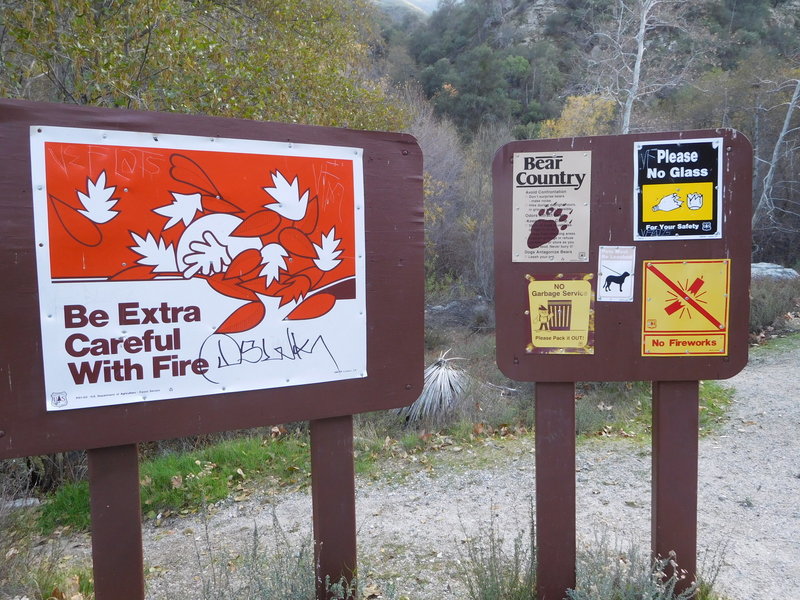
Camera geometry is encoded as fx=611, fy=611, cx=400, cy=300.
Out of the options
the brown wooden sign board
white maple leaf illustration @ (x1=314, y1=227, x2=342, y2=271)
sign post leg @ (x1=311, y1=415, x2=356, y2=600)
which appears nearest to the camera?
the brown wooden sign board

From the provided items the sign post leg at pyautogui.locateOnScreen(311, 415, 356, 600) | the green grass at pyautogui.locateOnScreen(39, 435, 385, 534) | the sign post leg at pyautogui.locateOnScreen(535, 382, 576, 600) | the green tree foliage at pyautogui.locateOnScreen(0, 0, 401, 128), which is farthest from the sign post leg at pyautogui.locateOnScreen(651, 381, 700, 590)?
the green tree foliage at pyautogui.locateOnScreen(0, 0, 401, 128)

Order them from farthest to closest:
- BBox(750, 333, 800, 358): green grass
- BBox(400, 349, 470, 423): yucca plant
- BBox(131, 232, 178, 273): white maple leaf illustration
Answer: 1. BBox(750, 333, 800, 358): green grass
2. BBox(400, 349, 470, 423): yucca plant
3. BBox(131, 232, 178, 273): white maple leaf illustration

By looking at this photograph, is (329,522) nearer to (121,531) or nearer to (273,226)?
(121,531)

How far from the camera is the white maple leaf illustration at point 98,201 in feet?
6.45

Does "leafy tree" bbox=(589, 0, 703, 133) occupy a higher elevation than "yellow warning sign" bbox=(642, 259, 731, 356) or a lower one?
higher

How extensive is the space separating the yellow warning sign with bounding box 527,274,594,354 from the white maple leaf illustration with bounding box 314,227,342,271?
863 millimetres

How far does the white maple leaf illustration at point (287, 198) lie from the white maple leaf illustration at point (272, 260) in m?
0.13

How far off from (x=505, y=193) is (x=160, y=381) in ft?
5.19

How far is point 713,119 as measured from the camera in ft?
82.3

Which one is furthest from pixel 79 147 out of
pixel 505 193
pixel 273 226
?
pixel 505 193

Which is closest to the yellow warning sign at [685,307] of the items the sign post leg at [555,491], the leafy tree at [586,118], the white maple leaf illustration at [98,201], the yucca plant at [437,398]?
the sign post leg at [555,491]

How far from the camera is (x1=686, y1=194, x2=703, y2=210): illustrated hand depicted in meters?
2.59

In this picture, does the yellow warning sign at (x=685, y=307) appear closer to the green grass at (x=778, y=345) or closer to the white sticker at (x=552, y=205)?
the white sticker at (x=552, y=205)

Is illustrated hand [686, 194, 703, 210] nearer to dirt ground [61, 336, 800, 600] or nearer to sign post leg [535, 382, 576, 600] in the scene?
sign post leg [535, 382, 576, 600]
